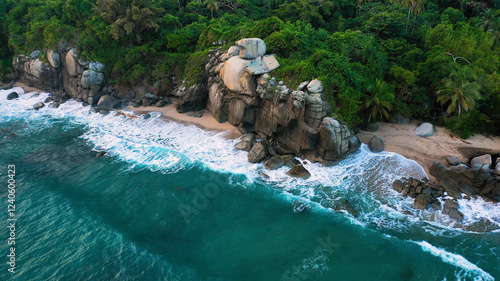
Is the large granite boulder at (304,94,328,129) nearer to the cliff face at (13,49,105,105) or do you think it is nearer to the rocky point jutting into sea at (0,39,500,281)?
the rocky point jutting into sea at (0,39,500,281)

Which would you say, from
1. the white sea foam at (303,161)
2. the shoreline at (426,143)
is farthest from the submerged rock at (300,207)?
the shoreline at (426,143)

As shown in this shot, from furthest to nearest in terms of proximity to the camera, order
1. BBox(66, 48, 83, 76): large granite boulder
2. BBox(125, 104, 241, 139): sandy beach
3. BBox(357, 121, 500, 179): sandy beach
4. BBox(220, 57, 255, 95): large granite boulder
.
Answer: BBox(66, 48, 83, 76): large granite boulder → BBox(125, 104, 241, 139): sandy beach → BBox(220, 57, 255, 95): large granite boulder → BBox(357, 121, 500, 179): sandy beach

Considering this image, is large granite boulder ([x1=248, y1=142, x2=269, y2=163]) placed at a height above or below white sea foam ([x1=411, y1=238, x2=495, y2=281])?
above

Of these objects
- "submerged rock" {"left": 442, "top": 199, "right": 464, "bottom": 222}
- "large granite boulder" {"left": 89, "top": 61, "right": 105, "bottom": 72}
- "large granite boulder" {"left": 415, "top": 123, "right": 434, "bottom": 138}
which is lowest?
"submerged rock" {"left": 442, "top": 199, "right": 464, "bottom": 222}

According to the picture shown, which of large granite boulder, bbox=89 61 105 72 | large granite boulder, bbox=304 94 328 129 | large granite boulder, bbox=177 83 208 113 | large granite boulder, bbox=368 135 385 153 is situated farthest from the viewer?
large granite boulder, bbox=89 61 105 72

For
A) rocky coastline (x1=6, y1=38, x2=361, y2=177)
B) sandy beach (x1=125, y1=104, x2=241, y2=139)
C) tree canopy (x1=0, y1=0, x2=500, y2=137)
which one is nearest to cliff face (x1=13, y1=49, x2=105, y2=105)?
rocky coastline (x1=6, y1=38, x2=361, y2=177)

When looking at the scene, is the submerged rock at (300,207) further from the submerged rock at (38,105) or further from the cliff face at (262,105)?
the submerged rock at (38,105)

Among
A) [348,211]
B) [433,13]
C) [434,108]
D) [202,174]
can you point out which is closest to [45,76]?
[202,174]

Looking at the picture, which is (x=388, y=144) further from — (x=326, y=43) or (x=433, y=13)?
(x=433, y=13)
